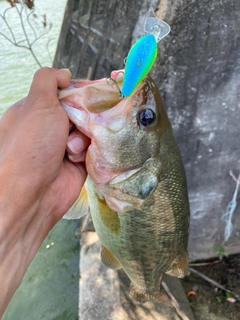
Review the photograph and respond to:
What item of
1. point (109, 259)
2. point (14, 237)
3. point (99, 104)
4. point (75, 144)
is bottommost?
point (109, 259)

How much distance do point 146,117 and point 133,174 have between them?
29 cm

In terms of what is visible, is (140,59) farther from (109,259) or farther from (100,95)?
(109,259)

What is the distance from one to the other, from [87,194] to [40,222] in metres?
0.44

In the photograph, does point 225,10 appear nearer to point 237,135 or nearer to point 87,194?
point 237,135

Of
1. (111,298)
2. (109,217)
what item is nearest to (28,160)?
(109,217)

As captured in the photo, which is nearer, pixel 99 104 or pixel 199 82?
pixel 99 104

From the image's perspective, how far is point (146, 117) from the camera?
5.53ft

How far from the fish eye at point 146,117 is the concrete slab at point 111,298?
84.1 inches

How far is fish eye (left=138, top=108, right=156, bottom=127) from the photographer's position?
167cm

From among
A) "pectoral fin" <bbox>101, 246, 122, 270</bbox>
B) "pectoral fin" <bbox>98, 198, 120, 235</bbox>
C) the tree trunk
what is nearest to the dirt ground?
the tree trunk

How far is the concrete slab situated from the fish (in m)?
1.18

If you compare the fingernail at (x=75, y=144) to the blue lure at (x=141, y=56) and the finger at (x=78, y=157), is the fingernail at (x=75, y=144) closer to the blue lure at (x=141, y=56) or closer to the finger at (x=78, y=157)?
the finger at (x=78, y=157)

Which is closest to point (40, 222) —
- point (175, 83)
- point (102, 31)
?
point (175, 83)

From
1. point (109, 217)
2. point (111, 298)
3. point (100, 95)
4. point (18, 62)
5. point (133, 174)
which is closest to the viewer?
point (100, 95)
